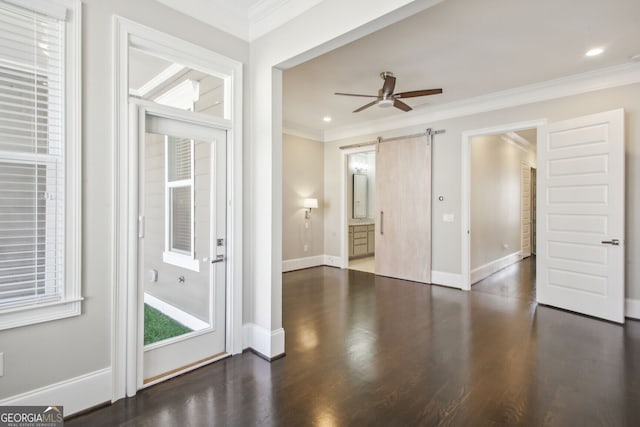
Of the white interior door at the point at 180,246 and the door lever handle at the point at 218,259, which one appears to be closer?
the white interior door at the point at 180,246

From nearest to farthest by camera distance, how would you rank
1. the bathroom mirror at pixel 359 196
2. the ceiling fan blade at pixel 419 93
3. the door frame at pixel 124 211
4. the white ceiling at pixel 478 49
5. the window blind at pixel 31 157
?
the window blind at pixel 31 157 < the door frame at pixel 124 211 < the white ceiling at pixel 478 49 < the ceiling fan blade at pixel 419 93 < the bathroom mirror at pixel 359 196

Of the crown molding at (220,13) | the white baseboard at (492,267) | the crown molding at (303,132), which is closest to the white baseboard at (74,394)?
the crown molding at (220,13)

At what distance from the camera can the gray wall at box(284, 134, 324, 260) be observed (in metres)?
6.34

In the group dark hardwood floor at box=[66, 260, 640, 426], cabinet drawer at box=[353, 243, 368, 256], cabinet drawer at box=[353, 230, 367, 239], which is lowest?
dark hardwood floor at box=[66, 260, 640, 426]

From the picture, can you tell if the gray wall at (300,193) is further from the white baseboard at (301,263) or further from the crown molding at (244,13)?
the crown molding at (244,13)

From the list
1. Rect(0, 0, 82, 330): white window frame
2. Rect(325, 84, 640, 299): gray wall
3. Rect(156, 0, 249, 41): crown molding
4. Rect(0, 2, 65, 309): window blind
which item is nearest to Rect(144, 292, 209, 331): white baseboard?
Rect(0, 0, 82, 330): white window frame

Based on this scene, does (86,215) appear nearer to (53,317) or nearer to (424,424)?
(53,317)

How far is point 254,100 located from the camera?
114 inches

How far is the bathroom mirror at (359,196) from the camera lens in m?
8.59

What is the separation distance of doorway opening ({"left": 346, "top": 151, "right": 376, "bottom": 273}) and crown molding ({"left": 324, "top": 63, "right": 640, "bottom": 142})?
1.82 meters

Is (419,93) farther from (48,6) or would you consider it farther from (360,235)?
(360,235)

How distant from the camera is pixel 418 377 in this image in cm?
247

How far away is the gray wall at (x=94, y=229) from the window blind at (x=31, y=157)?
5.1 inches

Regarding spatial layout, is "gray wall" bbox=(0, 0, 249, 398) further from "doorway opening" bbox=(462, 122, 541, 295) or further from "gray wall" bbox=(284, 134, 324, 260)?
"doorway opening" bbox=(462, 122, 541, 295)
